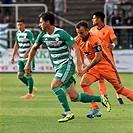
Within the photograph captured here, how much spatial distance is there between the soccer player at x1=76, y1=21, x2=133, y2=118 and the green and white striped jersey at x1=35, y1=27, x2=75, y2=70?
0.44m

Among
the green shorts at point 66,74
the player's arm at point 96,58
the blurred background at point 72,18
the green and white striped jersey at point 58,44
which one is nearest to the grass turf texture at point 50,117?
the green shorts at point 66,74

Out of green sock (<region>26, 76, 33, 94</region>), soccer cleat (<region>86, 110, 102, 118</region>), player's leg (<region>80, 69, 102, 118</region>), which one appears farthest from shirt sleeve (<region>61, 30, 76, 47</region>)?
green sock (<region>26, 76, 33, 94</region>)

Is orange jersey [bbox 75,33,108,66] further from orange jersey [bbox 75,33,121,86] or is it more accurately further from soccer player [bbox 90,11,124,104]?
soccer player [bbox 90,11,124,104]

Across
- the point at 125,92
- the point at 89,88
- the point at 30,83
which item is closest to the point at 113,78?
the point at 125,92

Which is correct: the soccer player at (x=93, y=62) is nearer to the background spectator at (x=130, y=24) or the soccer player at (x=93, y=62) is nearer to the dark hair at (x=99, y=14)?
the dark hair at (x=99, y=14)

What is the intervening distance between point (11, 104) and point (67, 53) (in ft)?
11.2

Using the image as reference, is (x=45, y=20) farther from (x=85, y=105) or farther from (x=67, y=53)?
(x=85, y=105)

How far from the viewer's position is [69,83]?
10320mm

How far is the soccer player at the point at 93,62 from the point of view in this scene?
414 inches

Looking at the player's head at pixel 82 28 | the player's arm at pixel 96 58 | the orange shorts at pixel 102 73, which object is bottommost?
the orange shorts at pixel 102 73

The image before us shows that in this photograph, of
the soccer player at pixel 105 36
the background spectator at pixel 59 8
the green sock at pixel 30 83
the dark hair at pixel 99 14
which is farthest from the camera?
the background spectator at pixel 59 8

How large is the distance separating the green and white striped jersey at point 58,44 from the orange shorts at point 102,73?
1.04 m

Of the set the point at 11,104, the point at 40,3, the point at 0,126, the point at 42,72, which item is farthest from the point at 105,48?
the point at 40,3

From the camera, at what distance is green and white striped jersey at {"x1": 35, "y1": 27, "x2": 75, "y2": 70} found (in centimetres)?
1007
